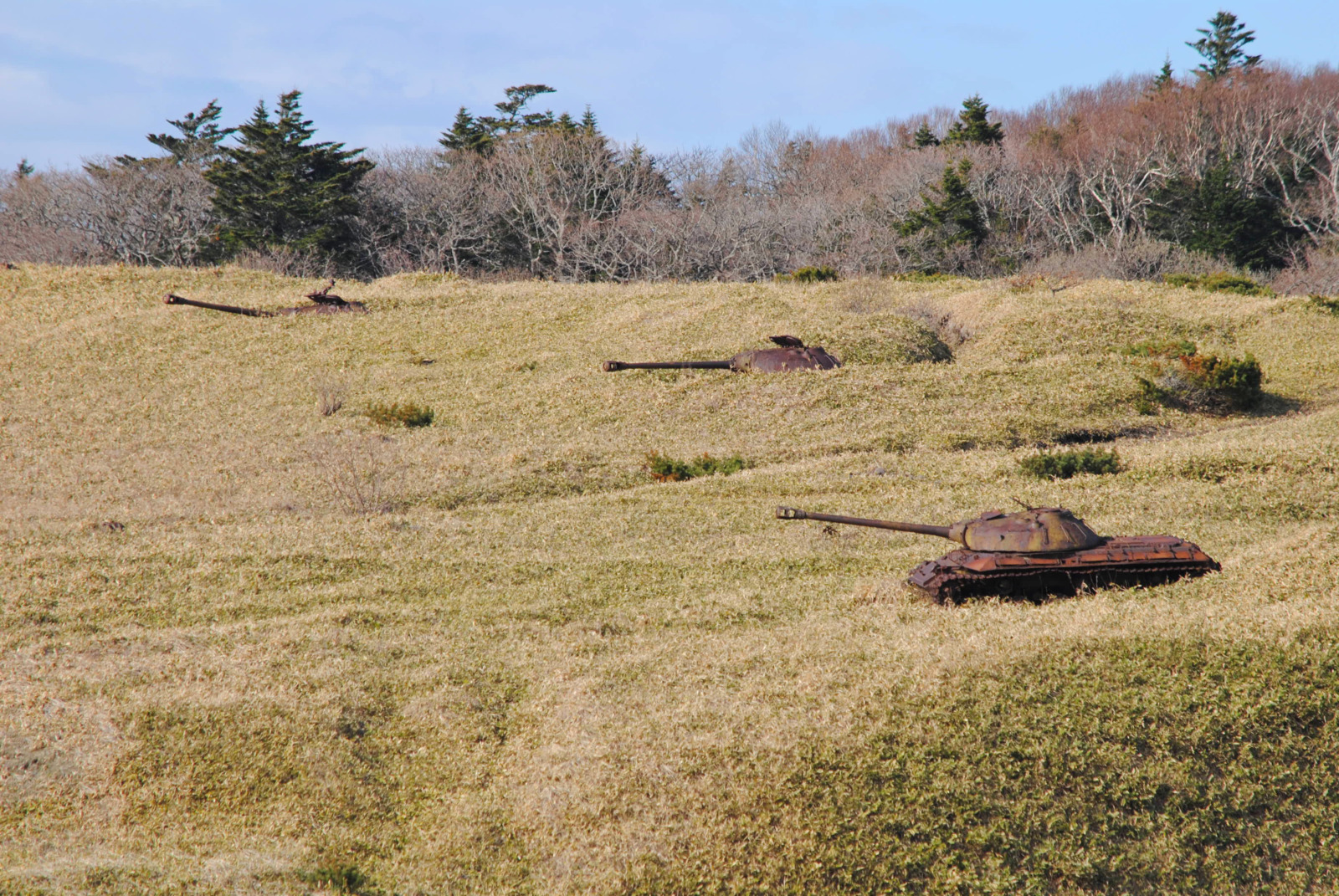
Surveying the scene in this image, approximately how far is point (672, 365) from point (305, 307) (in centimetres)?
1575

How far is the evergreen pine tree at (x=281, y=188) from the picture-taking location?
51.8 metres

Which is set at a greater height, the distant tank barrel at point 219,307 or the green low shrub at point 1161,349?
the distant tank barrel at point 219,307

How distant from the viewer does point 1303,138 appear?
51250 millimetres

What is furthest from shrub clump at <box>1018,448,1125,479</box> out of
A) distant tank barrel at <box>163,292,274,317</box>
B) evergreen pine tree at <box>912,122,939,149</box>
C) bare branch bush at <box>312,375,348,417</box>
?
evergreen pine tree at <box>912,122,939,149</box>

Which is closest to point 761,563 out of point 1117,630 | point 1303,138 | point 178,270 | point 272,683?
point 1117,630

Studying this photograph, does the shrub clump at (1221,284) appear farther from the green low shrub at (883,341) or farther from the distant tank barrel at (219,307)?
the distant tank barrel at (219,307)

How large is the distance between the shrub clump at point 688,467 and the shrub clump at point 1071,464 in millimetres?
5725

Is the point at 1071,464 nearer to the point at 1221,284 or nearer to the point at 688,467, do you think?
the point at 688,467

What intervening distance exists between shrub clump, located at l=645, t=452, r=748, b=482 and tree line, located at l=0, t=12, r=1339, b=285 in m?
31.2

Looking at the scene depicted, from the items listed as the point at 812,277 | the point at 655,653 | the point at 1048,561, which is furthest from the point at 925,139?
the point at 655,653

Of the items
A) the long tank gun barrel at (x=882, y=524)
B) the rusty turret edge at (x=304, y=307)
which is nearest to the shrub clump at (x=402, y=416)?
the rusty turret edge at (x=304, y=307)

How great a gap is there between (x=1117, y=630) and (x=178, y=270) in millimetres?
39022

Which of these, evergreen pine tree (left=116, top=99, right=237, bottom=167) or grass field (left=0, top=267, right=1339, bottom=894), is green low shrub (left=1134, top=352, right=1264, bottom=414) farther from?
evergreen pine tree (left=116, top=99, right=237, bottom=167)

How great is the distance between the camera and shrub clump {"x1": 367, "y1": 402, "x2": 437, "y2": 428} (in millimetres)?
23188
